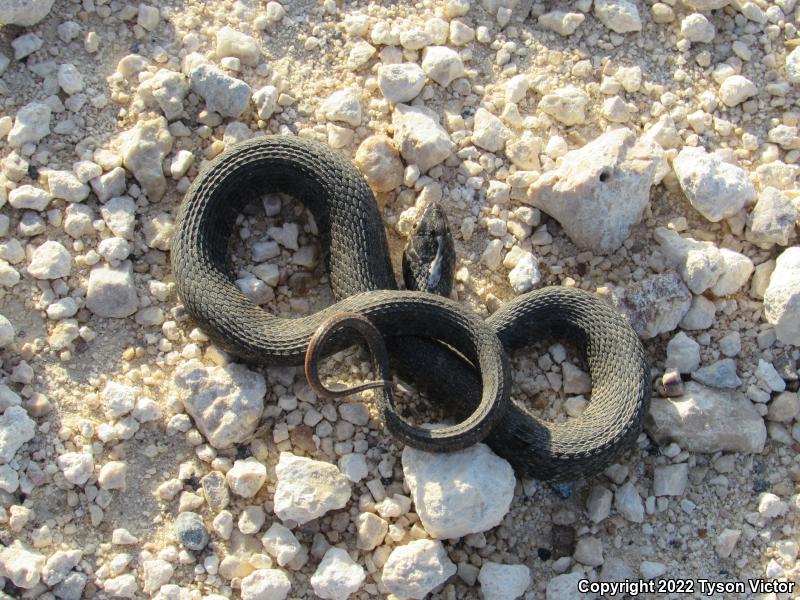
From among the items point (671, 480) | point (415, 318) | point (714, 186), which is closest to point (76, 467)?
point (415, 318)

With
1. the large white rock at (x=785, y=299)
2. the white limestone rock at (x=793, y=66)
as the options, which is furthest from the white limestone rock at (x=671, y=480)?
the white limestone rock at (x=793, y=66)

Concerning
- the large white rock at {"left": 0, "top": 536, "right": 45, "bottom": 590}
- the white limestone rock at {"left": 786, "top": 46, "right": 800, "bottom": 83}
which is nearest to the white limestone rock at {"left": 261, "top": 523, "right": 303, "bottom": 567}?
the large white rock at {"left": 0, "top": 536, "right": 45, "bottom": 590}

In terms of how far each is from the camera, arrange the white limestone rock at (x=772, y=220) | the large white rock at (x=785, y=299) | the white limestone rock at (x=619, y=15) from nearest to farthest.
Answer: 1. the large white rock at (x=785, y=299)
2. the white limestone rock at (x=772, y=220)
3. the white limestone rock at (x=619, y=15)

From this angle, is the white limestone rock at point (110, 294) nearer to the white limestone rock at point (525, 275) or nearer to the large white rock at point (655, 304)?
the white limestone rock at point (525, 275)

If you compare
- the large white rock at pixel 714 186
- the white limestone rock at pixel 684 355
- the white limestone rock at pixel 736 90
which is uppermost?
the white limestone rock at pixel 736 90

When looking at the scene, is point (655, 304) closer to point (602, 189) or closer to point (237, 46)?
point (602, 189)

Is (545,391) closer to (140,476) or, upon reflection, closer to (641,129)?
(641,129)

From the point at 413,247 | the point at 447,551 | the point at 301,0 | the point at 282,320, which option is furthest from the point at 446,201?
the point at 447,551
